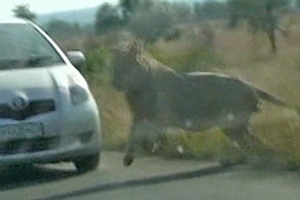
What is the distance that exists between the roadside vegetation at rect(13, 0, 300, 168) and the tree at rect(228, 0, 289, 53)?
0.03 m

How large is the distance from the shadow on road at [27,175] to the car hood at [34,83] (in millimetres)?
801

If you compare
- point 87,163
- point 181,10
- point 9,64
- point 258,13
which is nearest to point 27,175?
point 87,163

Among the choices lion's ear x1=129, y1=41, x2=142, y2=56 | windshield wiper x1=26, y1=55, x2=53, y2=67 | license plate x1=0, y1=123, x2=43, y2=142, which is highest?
lion's ear x1=129, y1=41, x2=142, y2=56

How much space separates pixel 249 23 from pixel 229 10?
2343mm

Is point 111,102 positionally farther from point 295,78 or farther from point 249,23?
point 249,23

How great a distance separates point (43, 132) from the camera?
11641 mm

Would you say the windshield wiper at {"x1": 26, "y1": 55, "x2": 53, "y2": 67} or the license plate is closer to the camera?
the license plate

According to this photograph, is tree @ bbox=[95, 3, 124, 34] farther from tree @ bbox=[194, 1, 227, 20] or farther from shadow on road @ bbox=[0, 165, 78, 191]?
shadow on road @ bbox=[0, 165, 78, 191]

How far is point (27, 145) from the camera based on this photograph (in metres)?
11.7

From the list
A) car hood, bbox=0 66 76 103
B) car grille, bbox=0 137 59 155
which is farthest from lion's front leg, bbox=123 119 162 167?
car grille, bbox=0 137 59 155

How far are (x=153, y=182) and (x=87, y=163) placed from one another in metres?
1.06

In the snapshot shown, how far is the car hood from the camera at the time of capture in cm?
1174

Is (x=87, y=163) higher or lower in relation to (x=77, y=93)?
lower

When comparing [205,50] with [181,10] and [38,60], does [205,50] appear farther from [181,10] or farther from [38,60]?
[181,10]
